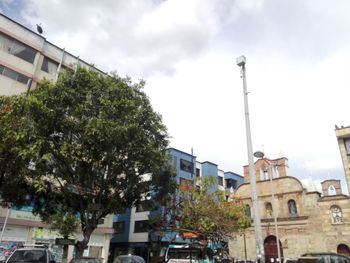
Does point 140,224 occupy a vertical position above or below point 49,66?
below

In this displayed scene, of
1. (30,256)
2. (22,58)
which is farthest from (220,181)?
(30,256)

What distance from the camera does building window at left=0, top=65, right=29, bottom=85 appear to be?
26.8m

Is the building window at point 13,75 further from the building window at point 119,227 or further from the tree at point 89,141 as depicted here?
the building window at point 119,227

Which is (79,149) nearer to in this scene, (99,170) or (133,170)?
(99,170)

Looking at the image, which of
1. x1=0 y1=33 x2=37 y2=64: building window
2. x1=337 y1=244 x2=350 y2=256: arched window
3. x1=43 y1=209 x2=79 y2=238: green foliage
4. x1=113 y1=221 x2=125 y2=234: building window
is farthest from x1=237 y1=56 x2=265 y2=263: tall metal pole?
x1=113 y1=221 x2=125 y2=234: building window

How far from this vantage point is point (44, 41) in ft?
101

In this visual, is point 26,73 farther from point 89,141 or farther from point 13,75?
point 89,141

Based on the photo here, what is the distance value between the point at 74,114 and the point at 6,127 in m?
2.91

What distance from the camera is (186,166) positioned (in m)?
45.5

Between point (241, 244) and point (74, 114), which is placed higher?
point (74, 114)

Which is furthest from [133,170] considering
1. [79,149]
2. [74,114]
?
[74,114]

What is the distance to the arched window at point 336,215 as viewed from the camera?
3508 centimetres

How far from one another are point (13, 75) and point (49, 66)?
4195 mm

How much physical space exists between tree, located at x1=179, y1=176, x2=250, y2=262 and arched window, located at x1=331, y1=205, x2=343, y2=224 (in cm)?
1207
